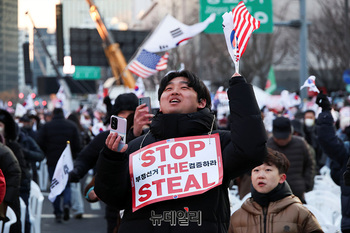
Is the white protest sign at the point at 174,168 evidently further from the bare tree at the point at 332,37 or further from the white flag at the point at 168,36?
the bare tree at the point at 332,37

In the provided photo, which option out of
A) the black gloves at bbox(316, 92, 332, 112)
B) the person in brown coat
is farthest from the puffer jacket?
the black gloves at bbox(316, 92, 332, 112)

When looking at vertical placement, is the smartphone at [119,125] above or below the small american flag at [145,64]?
below

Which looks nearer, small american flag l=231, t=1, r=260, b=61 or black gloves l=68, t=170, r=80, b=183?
small american flag l=231, t=1, r=260, b=61

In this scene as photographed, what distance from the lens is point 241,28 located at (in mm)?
4168

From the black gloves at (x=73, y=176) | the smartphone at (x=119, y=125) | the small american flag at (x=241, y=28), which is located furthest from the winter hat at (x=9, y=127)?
the smartphone at (x=119, y=125)

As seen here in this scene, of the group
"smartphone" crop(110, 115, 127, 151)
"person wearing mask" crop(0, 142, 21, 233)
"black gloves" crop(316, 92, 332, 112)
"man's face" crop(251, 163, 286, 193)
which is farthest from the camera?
"black gloves" crop(316, 92, 332, 112)

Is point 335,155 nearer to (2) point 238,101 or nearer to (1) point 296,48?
(2) point 238,101

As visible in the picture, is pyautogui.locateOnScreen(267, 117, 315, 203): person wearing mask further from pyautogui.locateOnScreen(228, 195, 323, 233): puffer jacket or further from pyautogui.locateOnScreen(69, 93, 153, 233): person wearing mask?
pyautogui.locateOnScreen(228, 195, 323, 233): puffer jacket

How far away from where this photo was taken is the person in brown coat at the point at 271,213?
4.95 metres

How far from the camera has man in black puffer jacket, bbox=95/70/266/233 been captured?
371 centimetres

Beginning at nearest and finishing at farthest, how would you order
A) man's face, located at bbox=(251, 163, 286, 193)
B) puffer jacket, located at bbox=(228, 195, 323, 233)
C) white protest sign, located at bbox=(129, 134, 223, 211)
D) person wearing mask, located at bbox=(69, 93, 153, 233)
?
white protest sign, located at bbox=(129, 134, 223, 211), puffer jacket, located at bbox=(228, 195, 323, 233), man's face, located at bbox=(251, 163, 286, 193), person wearing mask, located at bbox=(69, 93, 153, 233)

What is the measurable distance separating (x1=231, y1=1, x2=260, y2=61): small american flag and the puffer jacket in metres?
1.26

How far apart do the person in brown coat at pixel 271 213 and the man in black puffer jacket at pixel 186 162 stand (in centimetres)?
118

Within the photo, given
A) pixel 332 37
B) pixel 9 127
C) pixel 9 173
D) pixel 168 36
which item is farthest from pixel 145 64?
pixel 332 37
